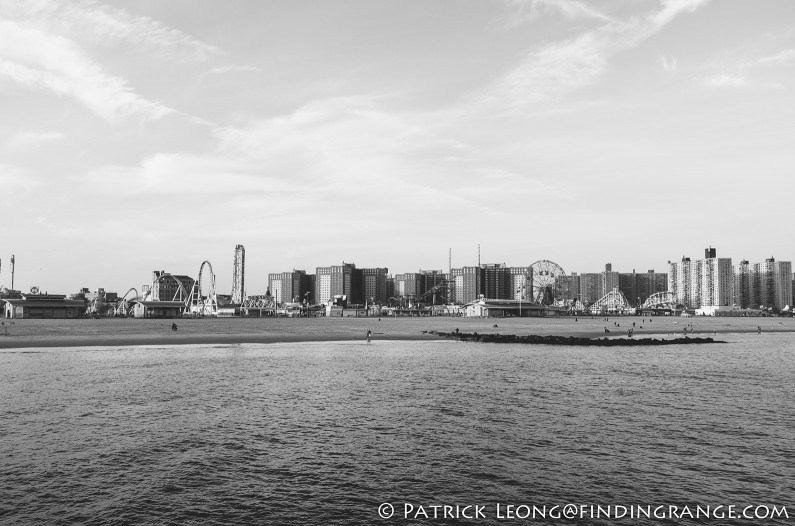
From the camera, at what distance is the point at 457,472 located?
25375 mm

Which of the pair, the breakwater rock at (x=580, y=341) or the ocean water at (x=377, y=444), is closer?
the ocean water at (x=377, y=444)

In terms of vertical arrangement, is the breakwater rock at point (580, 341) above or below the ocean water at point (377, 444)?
below

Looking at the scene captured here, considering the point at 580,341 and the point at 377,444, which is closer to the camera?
the point at 377,444

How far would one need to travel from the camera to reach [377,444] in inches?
1174

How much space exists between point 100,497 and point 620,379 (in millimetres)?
45981

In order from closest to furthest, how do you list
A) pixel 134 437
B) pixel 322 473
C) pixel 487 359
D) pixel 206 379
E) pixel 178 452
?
pixel 322 473 → pixel 178 452 → pixel 134 437 → pixel 206 379 → pixel 487 359

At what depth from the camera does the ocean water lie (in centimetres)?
2172

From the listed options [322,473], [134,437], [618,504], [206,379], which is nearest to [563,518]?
[618,504]

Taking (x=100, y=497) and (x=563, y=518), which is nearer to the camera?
(x=563, y=518)

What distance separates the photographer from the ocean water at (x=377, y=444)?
21.7 meters

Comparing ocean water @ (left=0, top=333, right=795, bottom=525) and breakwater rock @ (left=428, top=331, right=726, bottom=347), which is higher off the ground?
ocean water @ (left=0, top=333, right=795, bottom=525)

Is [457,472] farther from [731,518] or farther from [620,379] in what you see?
[620,379]

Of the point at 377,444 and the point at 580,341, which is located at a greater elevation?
the point at 377,444

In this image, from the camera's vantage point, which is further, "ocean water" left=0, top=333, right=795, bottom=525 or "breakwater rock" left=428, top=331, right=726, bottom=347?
"breakwater rock" left=428, top=331, right=726, bottom=347
